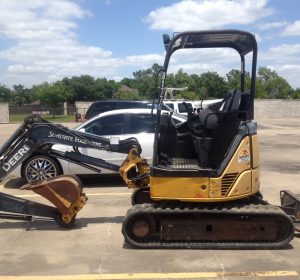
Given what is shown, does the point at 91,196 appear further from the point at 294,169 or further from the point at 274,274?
the point at 294,169

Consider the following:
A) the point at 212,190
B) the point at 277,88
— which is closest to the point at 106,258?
the point at 212,190

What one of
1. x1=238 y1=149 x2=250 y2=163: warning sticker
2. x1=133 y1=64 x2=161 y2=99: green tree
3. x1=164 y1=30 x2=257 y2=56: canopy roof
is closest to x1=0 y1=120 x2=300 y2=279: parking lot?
x1=238 y1=149 x2=250 y2=163: warning sticker

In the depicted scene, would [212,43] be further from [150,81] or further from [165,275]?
[150,81]

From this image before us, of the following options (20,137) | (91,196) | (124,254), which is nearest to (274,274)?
(124,254)

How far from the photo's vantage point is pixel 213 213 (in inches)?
247

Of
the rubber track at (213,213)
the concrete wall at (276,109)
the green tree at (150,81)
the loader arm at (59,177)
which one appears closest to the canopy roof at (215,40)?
the green tree at (150,81)

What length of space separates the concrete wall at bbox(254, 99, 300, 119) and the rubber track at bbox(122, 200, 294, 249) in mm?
44480

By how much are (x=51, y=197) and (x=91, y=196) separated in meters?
2.75

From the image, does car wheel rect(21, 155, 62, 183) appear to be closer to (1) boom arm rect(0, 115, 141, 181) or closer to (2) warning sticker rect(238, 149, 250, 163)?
(1) boom arm rect(0, 115, 141, 181)

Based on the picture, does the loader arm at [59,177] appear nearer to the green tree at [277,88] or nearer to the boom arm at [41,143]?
the boom arm at [41,143]

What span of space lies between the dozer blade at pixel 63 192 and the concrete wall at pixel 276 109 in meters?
44.2

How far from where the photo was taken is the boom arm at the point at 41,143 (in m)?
7.34

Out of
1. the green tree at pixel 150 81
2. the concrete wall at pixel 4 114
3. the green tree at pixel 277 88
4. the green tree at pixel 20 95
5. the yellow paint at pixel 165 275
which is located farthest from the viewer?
the green tree at pixel 20 95

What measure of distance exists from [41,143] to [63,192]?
825 millimetres
